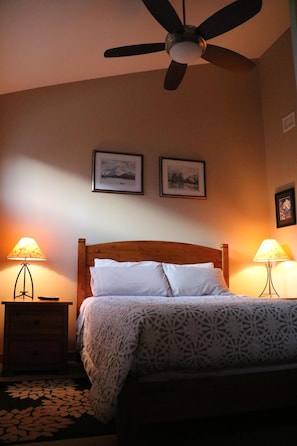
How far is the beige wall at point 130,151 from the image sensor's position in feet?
11.7

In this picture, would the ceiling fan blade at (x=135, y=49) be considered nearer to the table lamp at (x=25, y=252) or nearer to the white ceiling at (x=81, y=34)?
the white ceiling at (x=81, y=34)

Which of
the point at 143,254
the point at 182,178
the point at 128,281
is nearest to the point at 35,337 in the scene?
the point at 128,281

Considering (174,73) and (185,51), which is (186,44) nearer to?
(185,51)

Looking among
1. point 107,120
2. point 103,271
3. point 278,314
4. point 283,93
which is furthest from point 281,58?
point 278,314

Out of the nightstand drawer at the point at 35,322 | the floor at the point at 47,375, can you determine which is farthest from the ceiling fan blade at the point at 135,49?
the floor at the point at 47,375

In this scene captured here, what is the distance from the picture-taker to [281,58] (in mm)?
4164

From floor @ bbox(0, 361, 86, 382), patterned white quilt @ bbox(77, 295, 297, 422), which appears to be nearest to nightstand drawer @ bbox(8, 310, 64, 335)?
floor @ bbox(0, 361, 86, 382)

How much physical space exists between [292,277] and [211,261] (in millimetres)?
874

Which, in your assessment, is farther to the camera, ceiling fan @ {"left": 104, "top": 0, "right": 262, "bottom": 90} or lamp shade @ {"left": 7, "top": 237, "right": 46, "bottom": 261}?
lamp shade @ {"left": 7, "top": 237, "right": 46, "bottom": 261}

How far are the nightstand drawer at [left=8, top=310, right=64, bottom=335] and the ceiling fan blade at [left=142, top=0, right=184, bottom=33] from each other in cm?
232

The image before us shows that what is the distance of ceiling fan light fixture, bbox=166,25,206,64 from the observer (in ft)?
7.57

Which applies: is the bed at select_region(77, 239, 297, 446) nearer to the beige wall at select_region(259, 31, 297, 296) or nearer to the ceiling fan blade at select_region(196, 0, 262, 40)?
the ceiling fan blade at select_region(196, 0, 262, 40)

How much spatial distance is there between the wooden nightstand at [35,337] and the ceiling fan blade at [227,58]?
227 cm

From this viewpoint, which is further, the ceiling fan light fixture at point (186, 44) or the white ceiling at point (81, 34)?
the white ceiling at point (81, 34)
